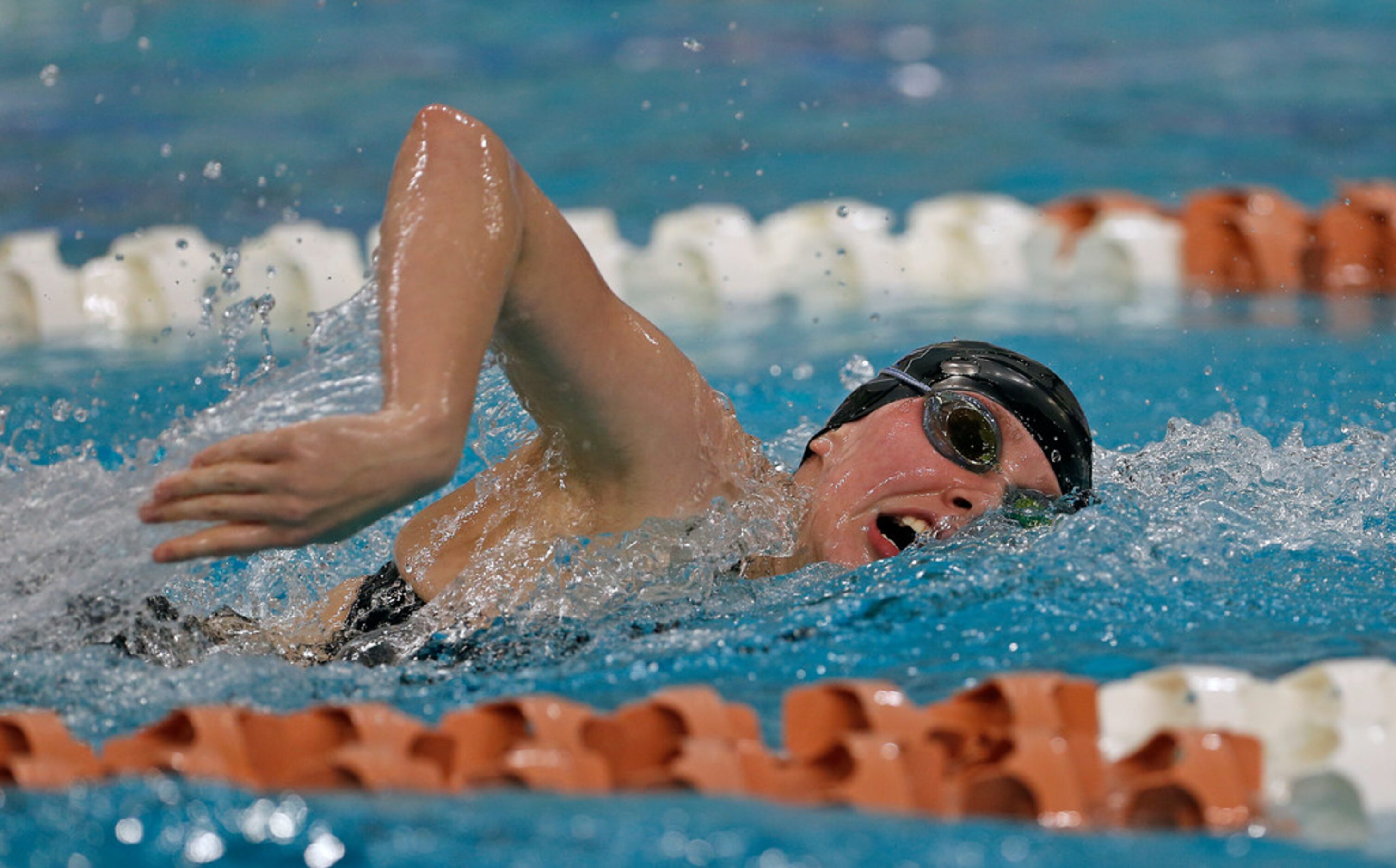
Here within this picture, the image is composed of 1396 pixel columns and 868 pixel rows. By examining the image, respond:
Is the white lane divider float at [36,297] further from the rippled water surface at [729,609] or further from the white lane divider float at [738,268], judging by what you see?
the rippled water surface at [729,609]

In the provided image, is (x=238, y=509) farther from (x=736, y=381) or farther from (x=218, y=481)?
(x=736, y=381)

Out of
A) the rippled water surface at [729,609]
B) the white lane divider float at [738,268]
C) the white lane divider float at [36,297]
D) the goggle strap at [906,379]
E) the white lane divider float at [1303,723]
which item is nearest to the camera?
the rippled water surface at [729,609]

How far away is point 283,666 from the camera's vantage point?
1.87m

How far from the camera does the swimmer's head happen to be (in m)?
2.09

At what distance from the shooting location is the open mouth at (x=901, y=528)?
6.94ft

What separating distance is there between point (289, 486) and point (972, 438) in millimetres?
1106

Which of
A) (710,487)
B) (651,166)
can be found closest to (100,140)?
(651,166)

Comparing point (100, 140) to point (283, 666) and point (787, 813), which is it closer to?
point (283, 666)

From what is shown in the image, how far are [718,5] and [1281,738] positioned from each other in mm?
7989

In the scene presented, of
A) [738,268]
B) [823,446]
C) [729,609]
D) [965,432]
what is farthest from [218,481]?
[738,268]

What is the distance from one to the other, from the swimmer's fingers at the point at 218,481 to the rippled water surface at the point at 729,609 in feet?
0.85

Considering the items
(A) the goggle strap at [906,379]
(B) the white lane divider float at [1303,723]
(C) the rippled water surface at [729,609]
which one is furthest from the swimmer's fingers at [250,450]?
(A) the goggle strap at [906,379]

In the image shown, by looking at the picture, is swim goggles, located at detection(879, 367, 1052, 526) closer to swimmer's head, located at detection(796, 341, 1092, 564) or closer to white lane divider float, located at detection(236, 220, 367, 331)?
swimmer's head, located at detection(796, 341, 1092, 564)

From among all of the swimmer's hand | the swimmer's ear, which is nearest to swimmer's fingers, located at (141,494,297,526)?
the swimmer's hand
